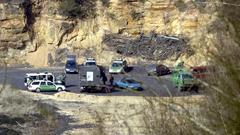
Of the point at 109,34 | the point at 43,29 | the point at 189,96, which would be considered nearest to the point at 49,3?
the point at 43,29

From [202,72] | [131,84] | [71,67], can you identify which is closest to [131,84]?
[131,84]

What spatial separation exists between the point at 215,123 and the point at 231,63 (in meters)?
0.36

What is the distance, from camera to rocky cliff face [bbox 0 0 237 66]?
5300 centimetres

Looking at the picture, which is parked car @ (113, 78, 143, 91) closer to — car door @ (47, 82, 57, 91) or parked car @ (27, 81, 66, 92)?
parked car @ (27, 81, 66, 92)

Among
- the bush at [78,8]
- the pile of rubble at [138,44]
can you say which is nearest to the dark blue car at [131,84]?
the pile of rubble at [138,44]

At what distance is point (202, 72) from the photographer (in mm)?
3822

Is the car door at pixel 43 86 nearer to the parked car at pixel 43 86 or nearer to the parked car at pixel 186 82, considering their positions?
the parked car at pixel 43 86

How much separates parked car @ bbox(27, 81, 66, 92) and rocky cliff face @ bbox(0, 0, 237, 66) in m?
13.0

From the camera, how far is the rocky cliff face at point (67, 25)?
5300 cm

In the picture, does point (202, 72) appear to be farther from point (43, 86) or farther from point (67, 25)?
point (67, 25)

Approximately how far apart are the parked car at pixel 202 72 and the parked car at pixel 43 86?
34.3m

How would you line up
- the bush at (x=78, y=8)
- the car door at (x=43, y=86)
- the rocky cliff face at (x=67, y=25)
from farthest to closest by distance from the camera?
1. the bush at (x=78, y=8)
2. the rocky cliff face at (x=67, y=25)
3. the car door at (x=43, y=86)

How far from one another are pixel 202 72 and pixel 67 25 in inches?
2041

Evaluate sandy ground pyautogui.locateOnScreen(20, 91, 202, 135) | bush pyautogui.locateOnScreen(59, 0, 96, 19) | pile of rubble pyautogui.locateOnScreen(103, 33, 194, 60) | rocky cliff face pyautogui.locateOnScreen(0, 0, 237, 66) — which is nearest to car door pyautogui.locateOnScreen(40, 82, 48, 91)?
sandy ground pyautogui.locateOnScreen(20, 91, 202, 135)
